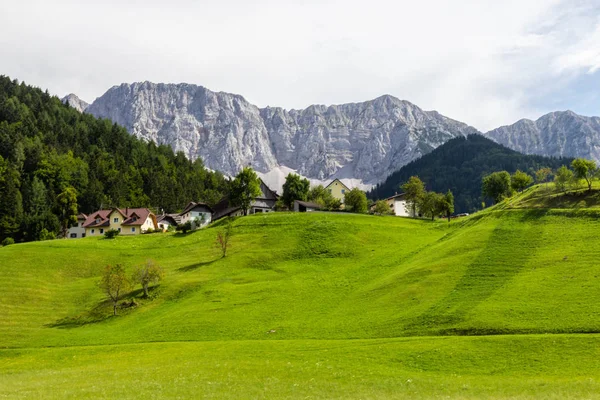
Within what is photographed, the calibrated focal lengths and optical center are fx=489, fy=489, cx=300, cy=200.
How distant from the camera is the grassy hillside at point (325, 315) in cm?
3403

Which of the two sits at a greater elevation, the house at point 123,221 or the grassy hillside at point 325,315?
the house at point 123,221

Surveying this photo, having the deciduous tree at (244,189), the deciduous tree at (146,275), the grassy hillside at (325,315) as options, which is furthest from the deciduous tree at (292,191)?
the deciduous tree at (146,275)

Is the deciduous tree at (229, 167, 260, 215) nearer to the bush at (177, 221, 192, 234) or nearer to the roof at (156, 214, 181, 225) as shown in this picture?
the bush at (177, 221, 192, 234)

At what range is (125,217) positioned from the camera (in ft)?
463

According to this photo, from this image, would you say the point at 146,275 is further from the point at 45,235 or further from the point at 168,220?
the point at 168,220

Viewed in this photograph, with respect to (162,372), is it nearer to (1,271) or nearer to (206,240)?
(1,271)

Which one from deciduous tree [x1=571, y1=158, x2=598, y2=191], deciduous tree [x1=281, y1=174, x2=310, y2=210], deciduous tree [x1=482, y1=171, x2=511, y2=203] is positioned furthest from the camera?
deciduous tree [x1=281, y1=174, x2=310, y2=210]

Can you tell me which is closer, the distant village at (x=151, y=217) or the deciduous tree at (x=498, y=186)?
the distant village at (x=151, y=217)

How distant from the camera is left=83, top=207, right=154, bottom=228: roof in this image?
13850 centimetres

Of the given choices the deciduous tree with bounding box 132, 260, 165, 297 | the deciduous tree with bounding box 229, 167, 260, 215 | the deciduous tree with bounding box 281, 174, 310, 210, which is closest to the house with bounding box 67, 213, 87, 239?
the deciduous tree with bounding box 229, 167, 260, 215

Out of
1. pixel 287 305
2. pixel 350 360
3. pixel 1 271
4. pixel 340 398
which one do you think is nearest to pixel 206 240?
pixel 1 271

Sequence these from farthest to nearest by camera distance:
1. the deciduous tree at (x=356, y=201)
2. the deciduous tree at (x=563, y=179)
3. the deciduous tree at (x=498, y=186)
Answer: the deciduous tree at (x=498, y=186)
the deciduous tree at (x=356, y=201)
the deciduous tree at (x=563, y=179)

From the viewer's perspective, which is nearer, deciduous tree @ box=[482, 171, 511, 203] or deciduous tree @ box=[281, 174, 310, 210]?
deciduous tree @ box=[482, 171, 511, 203]

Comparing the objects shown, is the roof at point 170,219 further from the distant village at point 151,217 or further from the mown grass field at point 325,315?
the mown grass field at point 325,315
